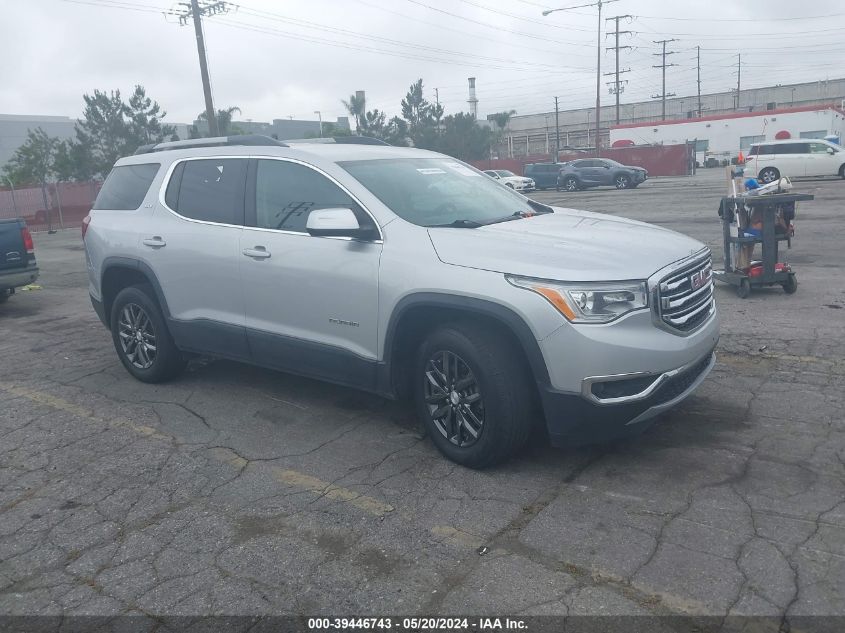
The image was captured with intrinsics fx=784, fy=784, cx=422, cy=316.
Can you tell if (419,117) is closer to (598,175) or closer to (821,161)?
(598,175)

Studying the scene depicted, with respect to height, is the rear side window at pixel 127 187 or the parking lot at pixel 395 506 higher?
the rear side window at pixel 127 187

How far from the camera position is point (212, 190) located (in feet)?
19.4

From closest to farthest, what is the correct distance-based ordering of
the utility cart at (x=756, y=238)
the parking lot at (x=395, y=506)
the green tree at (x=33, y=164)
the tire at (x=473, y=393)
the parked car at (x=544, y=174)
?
the parking lot at (x=395, y=506) → the tire at (x=473, y=393) → the utility cart at (x=756, y=238) → the green tree at (x=33, y=164) → the parked car at (x=544, y=174)

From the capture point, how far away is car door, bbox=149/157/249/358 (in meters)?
5.66

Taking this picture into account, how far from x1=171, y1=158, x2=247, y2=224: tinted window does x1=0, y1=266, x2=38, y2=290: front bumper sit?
5.07 m

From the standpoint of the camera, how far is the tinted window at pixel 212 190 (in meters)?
5.72

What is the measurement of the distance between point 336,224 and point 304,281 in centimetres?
55

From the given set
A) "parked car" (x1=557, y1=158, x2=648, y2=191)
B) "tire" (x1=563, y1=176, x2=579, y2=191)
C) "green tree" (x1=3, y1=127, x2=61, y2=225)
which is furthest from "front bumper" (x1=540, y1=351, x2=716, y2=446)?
"green tree" (x1=3, y1=127, x2=61, y2=225)

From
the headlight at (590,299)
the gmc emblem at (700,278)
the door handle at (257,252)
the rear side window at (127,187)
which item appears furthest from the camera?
the rear side window at (127,187)

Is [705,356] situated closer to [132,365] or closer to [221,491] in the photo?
[221,491]

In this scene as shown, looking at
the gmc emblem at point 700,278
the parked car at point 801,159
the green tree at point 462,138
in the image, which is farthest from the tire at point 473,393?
the green tree at point 462,138

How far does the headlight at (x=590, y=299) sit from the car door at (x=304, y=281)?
119cm

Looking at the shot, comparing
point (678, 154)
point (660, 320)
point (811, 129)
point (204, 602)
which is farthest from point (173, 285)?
point (811, 129)

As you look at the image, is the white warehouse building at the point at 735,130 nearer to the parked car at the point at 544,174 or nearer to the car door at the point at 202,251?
the parked car at the point at 544,174
